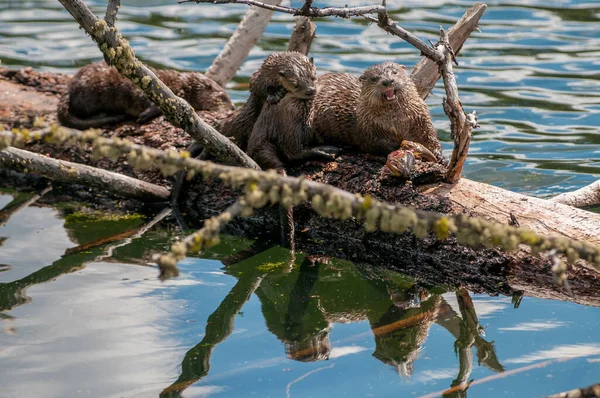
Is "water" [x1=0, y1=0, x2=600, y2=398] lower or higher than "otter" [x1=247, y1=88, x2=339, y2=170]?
lower

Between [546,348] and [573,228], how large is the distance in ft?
2.52

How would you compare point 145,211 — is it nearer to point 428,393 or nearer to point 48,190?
point 48,190

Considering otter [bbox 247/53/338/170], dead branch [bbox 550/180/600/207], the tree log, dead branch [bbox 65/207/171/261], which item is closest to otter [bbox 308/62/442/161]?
otter [bbox 247/53/338/170]

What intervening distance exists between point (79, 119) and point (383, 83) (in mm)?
2717

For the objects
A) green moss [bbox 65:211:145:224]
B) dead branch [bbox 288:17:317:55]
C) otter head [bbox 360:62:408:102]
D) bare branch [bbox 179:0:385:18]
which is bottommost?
green moss [bbox 65:211:145:224]

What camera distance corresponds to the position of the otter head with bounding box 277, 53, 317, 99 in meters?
5.60

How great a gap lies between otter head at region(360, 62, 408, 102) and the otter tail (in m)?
2.25

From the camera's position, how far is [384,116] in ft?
18.0

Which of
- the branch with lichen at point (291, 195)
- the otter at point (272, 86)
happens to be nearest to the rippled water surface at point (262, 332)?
the otter at point (272, 86)

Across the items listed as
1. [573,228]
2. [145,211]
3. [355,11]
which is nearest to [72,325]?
[145,211]

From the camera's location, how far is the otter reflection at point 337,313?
14.2 feet

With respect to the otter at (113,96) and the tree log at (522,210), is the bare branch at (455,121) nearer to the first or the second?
the tree log at (522,210)

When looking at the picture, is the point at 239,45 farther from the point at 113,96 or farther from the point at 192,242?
the point at 192,242

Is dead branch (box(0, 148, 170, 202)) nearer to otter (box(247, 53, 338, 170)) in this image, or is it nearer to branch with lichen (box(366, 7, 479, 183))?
otter (box(247, 53, 338, 170))
